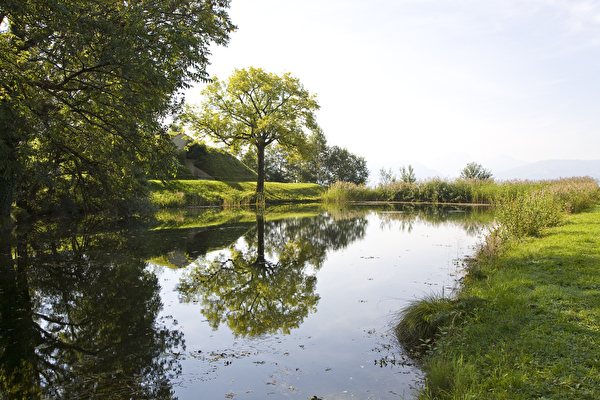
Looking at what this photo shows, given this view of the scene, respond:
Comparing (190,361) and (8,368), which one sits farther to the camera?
(190,361)

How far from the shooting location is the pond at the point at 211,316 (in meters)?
3.42

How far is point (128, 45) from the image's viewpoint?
8164 mm

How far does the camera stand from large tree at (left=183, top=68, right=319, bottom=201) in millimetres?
26109

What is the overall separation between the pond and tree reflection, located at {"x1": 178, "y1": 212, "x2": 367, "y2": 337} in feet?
0.11

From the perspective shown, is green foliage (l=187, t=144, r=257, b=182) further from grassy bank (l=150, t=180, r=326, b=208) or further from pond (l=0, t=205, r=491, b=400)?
pond (l=0, t=205, r=491, b=400)

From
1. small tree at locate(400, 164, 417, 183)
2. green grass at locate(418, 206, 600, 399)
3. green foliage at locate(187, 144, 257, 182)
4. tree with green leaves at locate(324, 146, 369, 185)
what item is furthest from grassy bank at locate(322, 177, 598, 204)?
tree with green leaves at locate(324, 146, 369, 185)

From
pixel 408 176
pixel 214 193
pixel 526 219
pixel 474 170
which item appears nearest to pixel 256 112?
pixel 214 193

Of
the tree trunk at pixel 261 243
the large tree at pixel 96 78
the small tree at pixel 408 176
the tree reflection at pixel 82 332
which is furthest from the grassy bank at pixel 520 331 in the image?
the small tree at pixel 408 176

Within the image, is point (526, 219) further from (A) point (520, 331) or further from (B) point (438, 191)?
(B) point (438, 191)

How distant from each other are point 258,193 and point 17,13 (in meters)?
22.8

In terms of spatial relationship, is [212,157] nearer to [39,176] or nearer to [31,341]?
[39,176]

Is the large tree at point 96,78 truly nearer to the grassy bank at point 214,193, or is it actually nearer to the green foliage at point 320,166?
the grassy bank at point 214,193

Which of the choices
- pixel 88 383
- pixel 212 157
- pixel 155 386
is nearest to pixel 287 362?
pixel 155 386

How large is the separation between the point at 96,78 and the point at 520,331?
33.3 ft
